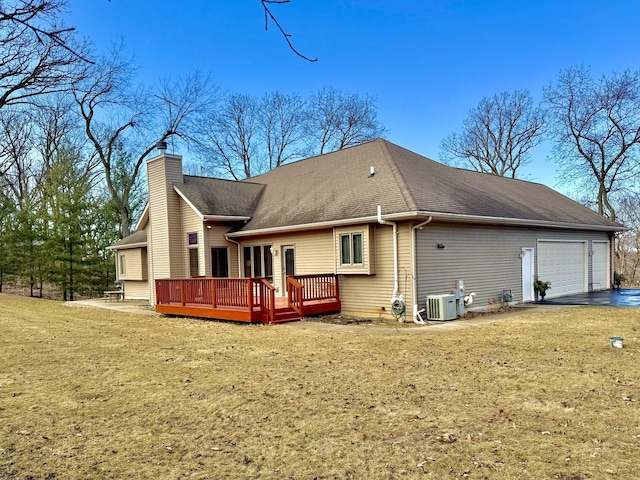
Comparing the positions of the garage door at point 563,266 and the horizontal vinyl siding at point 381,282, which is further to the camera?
the garage door at point 563,266

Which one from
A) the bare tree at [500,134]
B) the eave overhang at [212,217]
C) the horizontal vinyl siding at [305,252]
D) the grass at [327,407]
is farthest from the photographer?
the bare tree at [500,134]

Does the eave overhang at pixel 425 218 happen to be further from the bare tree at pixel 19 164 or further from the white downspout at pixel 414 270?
the bare tree at pixel 19 164

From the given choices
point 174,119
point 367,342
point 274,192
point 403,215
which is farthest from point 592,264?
point 174,119

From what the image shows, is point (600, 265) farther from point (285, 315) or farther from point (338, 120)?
point (338, 120)

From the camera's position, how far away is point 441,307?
37.2 feet

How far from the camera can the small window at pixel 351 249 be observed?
12.4m

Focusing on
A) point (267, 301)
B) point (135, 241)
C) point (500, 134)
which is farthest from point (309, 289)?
point (500, 134)

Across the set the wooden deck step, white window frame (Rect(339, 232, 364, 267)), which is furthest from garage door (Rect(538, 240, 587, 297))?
the wooden deck step

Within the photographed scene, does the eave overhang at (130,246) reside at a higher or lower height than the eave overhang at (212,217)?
lower

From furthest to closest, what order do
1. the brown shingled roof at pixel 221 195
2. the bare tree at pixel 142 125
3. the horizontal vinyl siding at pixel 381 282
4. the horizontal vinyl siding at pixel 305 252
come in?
the bare tree at pixel 142 125
the brown shingled roof at pixel 221 195
the horizontal vinyl siding at pixel 305 252
the horizontal vinyl siding at pixel 381 282

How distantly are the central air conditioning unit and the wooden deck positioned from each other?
9.03 feet

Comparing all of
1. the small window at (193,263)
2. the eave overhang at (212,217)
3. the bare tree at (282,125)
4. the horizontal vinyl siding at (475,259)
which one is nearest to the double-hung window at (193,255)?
the small window at (193,263)

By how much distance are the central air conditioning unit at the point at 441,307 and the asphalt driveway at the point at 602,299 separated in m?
5.11

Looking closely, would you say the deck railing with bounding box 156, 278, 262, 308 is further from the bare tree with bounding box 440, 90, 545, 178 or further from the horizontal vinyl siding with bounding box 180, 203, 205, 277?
the bare tree with bounding box 440, 90, 545, 178
